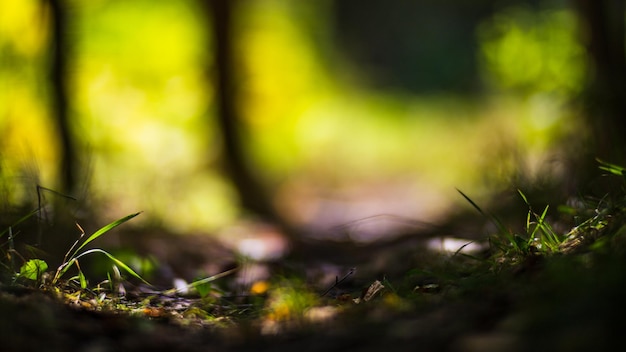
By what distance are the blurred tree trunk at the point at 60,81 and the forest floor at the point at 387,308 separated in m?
1.17

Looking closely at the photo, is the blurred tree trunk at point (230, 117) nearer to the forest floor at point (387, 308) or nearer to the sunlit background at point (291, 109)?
the sunlit background at point (291, 109)

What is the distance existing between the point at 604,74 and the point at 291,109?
650cm

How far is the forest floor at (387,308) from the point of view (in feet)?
3.96

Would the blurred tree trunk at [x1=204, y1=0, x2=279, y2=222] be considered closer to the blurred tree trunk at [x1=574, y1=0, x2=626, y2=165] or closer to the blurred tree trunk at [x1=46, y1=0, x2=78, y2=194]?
the blurred tree trunk at [x1=46, y1=0, x2=78, y2=194]

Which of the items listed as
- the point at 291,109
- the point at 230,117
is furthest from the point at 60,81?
the point at 291,109

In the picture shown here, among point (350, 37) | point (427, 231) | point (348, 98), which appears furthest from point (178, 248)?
point (350, 37)

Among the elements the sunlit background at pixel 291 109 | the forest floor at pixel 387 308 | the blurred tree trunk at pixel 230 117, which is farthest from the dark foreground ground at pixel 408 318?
the blurred tree trunk at pixel 230 117

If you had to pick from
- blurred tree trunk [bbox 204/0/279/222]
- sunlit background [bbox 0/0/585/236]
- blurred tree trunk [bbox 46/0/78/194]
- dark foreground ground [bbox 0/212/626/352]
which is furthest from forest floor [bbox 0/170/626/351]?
blurred tree trunk [bbox 204/0/279/222]

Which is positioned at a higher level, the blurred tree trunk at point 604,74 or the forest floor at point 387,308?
the blurred tree trunk at point 604,74

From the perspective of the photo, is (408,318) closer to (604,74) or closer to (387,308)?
(387,308)

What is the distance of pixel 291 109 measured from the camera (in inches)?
375

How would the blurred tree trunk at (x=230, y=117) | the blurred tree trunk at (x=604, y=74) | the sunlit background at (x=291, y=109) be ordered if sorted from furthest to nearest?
the blurred tree trunk at (x=230, y=117), the sunlit background at (x=291, y=109), the blurred tree trunk at (x=604, y=74)

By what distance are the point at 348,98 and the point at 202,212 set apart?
786 centimetres

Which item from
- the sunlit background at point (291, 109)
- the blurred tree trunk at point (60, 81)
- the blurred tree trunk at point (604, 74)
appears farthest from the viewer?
the sunlit background at point (291, 109)
